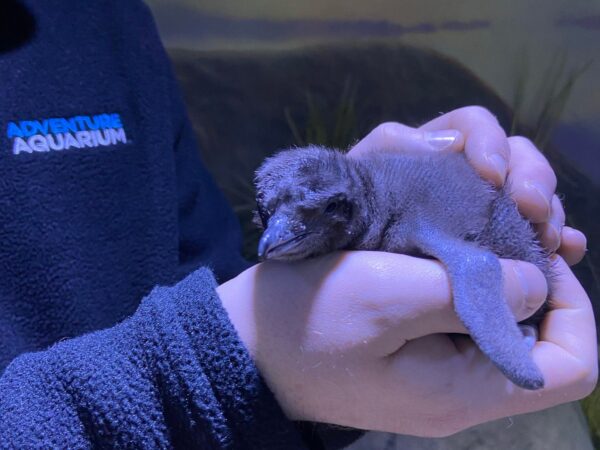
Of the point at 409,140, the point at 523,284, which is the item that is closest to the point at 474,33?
the point at 409,140

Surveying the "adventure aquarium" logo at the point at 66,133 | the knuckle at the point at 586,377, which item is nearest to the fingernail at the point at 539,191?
the knuckle at the point at 586,377

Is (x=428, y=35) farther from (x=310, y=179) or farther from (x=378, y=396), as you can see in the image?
(x=378, y=396)

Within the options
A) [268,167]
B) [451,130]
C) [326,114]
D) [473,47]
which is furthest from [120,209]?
[326,114]

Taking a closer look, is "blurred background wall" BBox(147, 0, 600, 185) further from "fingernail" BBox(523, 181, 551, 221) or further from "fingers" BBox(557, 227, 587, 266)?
"fingernail" BBox(523, 181, 551, 221)

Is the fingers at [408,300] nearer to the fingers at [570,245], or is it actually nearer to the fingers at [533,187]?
the fingers at [533,187]

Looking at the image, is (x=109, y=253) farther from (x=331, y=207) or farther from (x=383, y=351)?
(x=383, y=351)
